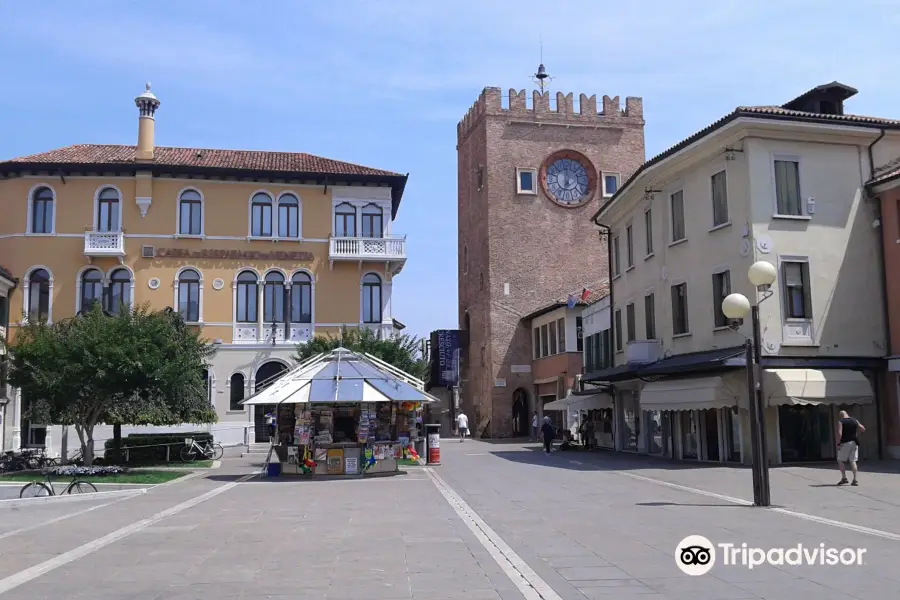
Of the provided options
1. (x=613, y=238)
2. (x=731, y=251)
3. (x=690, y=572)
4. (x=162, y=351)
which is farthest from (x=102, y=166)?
(x=690, y=572)

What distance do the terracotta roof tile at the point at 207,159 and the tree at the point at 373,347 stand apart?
8.32m

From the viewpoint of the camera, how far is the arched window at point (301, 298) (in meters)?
40.3

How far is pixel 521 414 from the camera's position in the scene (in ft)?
171

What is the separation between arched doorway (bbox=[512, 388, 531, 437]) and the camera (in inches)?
2042

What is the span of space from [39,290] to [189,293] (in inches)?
254

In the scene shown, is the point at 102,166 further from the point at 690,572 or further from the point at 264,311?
the point at 690,572

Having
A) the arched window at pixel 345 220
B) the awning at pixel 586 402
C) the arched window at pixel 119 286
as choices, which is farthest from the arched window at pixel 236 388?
the awning at pixel 586 402

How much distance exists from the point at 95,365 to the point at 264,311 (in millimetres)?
16685

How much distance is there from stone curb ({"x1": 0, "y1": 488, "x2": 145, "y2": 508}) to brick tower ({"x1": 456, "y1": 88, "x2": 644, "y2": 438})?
32.7 m

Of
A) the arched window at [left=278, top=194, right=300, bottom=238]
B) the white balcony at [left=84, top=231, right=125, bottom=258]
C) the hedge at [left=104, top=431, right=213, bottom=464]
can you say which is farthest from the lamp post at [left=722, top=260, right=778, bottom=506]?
the white balcony at [left=84, top=231, right=125, bottom=258]

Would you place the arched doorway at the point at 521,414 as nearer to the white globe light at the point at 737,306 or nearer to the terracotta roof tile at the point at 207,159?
the terracotta roof tile at the point at 207,159

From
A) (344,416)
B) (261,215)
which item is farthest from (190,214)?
(344,416)

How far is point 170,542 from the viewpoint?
11.7 meters

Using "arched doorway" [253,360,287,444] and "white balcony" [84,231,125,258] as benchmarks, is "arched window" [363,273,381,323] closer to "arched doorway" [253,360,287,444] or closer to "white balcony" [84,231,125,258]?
"arched doorway" [253,360,287,444]
